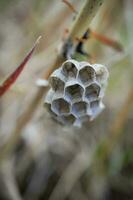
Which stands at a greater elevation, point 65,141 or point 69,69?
point 69,69

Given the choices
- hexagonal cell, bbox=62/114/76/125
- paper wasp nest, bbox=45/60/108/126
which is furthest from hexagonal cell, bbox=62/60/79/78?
hexagonal cell, bbox=62/114/76/125

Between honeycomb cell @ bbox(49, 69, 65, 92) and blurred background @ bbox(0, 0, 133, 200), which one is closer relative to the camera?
honeycomb cell @ bbox(49, 69, 65, 92)

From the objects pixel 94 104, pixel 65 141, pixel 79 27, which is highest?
pixel 79 27

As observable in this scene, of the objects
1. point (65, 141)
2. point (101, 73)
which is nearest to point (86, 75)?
point (101, 73)

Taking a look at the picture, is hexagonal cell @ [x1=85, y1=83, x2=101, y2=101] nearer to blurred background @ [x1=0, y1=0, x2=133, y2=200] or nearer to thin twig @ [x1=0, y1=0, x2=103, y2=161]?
thin twig @ [x1=0, y1=0, x2=103, y2=161]

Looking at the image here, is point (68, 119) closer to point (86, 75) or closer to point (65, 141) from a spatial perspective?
point (86, 75)

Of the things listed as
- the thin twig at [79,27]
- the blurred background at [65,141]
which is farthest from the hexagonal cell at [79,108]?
the blurred background at [65,141]

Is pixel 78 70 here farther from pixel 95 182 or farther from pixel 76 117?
pixel 95 182

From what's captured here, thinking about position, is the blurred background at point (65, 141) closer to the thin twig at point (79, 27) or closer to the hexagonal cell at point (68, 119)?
the thin twig at point (79, 27)
